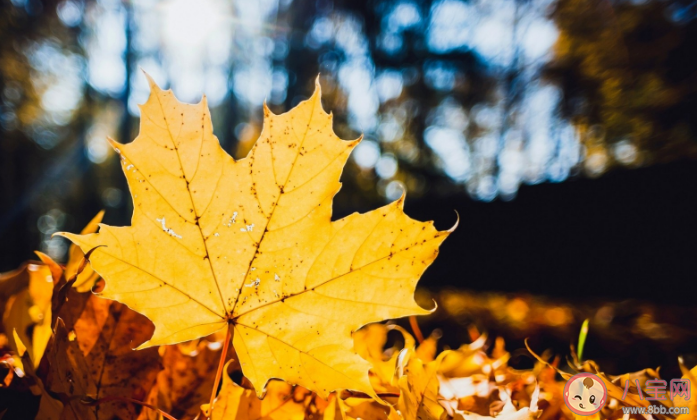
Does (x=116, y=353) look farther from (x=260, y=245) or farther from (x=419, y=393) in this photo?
(x=419, y=393)

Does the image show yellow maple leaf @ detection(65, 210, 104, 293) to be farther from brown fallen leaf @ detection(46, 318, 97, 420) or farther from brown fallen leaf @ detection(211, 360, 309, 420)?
brown fallen leaf @ detection(211, 360, 309, 420)

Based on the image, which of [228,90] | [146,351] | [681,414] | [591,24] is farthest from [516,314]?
[228,90]

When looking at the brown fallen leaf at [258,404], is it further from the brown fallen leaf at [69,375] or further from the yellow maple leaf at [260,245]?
the brown fallen leaf at [69,375]

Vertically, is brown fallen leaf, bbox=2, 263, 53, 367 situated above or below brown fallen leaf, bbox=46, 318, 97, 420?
above

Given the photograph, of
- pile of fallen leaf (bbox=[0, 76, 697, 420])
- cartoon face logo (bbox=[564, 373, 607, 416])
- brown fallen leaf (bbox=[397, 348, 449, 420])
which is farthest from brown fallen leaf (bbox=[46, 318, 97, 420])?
cartoon face logo (bbox=[564, 373, 607, 416])

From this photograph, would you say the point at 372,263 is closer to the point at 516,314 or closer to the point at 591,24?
the point at 516,314
